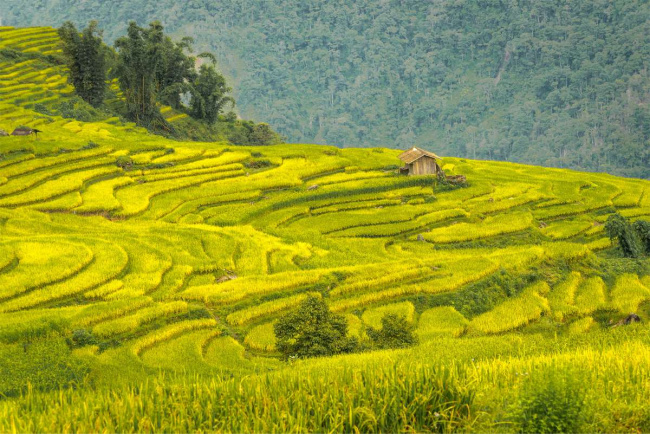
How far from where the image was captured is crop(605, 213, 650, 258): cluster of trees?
1180 inches

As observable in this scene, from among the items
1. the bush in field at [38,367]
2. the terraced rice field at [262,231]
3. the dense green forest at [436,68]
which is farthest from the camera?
the dense green forest at [436,68]

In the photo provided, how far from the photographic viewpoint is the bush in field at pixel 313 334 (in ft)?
53.8

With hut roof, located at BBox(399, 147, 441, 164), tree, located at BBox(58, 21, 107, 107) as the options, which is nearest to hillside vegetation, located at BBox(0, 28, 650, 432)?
hut roof, located at BBox(399, 147, 441, 164)

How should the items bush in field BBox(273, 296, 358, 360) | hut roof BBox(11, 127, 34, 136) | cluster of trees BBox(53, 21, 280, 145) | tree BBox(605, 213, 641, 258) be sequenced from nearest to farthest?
bush in field BBox(273, 296, 358, 360) < tree BBox(605, 213, 641, 258) < hut roof BBox(11, 127, 34, 136) < cluster of trees BBox(53, 21, 280, 145)

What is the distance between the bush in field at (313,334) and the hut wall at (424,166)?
27140 millimetres

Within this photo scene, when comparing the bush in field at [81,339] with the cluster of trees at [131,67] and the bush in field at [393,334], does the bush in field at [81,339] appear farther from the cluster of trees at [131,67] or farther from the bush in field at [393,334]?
the cluster of trees at [131,67]

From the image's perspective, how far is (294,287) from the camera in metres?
22.1

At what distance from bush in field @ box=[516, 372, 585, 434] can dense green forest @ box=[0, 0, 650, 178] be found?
384 ft

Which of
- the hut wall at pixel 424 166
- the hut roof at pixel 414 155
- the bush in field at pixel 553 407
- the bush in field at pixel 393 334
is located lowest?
the bush in field at pixel 393 334

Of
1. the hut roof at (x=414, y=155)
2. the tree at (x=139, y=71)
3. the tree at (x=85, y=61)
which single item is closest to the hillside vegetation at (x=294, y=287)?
the hut roof at (x=414, y=155)

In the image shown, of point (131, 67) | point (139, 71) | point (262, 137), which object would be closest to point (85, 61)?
point (131, 67)

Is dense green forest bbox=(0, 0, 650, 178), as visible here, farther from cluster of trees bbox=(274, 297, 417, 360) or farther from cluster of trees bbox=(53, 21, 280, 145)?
cluster of trees bbox=(274, 297, 417, 360)

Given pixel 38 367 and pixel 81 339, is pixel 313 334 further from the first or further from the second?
pixel 38 367

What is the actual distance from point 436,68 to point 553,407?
509 ft
